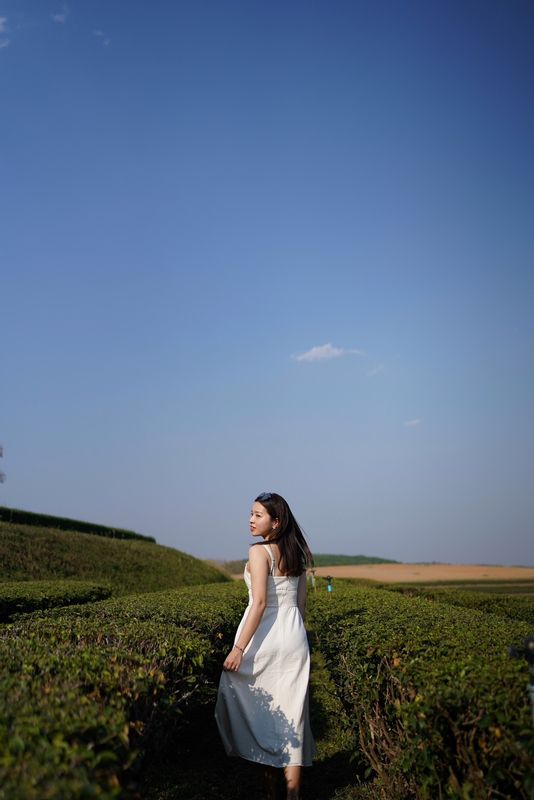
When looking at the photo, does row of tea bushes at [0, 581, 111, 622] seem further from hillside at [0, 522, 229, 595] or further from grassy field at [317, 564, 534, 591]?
grassy field at [317, 564, 534, 591]

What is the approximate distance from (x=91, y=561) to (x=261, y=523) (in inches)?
836

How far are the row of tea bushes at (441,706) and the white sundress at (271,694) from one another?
0.59 metres

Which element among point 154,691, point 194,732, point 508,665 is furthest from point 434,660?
point 194,732

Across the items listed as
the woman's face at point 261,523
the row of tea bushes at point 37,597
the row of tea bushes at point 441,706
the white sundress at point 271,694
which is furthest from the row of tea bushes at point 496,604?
the woman's face at point 261,523

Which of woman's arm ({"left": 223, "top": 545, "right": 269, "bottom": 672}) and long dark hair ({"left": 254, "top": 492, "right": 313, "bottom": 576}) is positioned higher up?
long dark hair ({"left": 254, "top": 492, "right": 313, "bottom": 576})

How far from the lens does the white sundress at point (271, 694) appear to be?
5.01 metres

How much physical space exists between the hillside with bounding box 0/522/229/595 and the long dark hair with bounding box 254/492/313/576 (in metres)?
15.3

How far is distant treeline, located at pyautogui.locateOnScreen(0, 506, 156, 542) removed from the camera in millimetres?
29938

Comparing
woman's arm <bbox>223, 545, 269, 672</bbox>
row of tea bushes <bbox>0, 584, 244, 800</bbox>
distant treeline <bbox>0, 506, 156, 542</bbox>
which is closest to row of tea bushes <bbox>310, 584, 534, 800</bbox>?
woman's arm <bbox>223, 545, 269, 672</bbox>

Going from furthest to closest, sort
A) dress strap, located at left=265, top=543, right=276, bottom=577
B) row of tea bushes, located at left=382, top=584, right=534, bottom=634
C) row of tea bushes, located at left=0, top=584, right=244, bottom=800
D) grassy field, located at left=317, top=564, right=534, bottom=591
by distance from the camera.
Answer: grassy field, located at left=317, top=564, right=534, bottom=591
row of tea bushes, located at left=382, top=584, right=534, bottom=634
dress strap, located at left=265, top=543, right=276, bottom=577
row of tea bushes, located at left=0, top=584, right=244, bottom=800

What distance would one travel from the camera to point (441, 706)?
361 cm

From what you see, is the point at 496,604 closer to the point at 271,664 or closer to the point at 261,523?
the point at 271,664

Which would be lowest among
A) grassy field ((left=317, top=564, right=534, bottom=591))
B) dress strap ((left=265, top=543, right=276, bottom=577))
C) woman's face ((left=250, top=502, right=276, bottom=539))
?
grassy field ((left=317, top=564, right=534, bottom=591))

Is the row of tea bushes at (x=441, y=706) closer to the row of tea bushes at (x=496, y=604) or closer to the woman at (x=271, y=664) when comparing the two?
the woman at (x=271, y=664)
